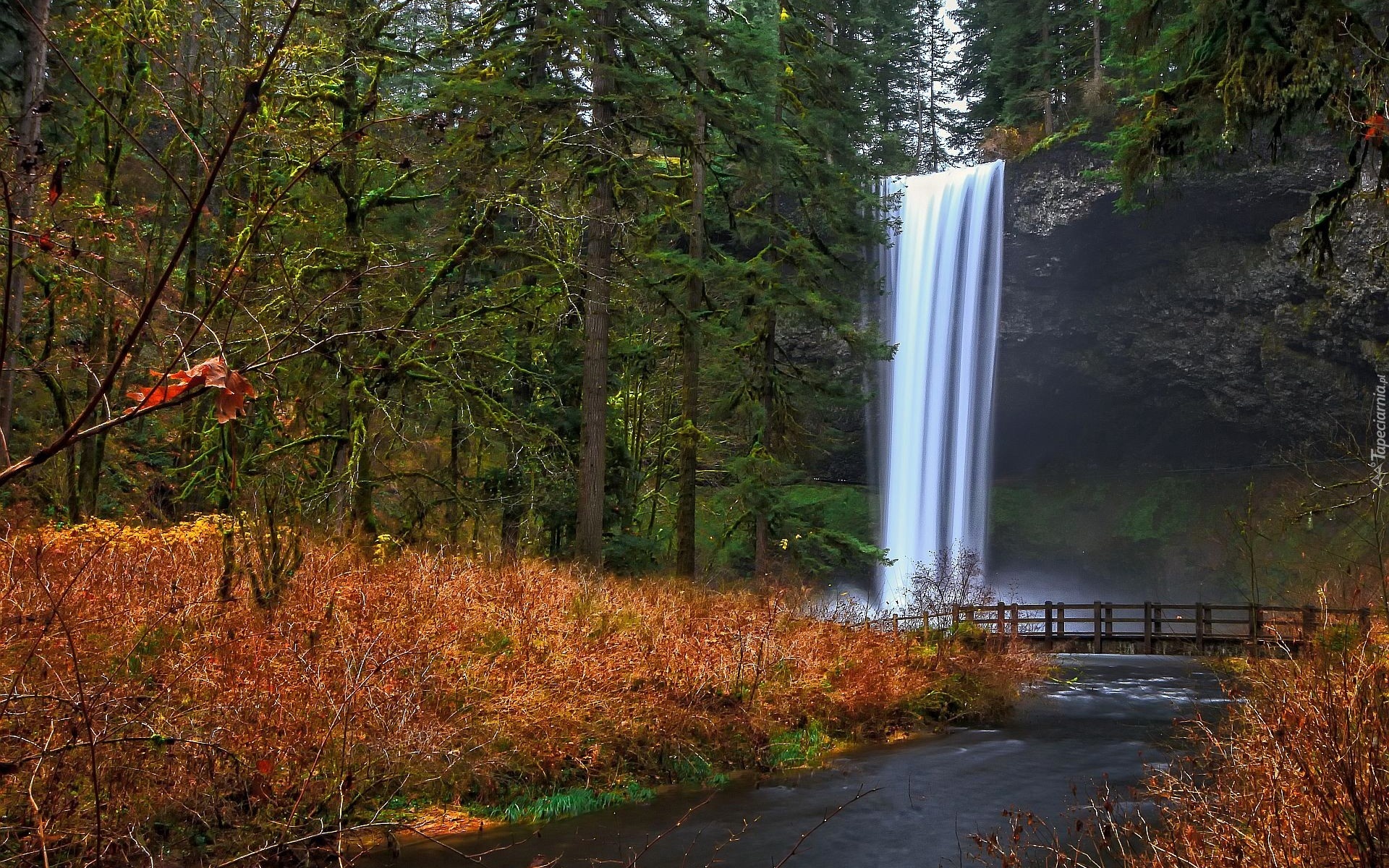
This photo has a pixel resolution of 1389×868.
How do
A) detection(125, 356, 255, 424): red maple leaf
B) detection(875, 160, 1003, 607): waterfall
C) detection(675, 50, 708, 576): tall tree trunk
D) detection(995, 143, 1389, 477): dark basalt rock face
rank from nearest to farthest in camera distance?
detection(125, 356, 255, 424): red maple leaf → detection(675, 50, 708, 576): tall tree trunk → detection(995, 143, 1389, 477): dark basalt rock face → detection(875, 160, 1003, 607): waterfall

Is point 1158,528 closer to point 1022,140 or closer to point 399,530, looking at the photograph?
point 1022,140

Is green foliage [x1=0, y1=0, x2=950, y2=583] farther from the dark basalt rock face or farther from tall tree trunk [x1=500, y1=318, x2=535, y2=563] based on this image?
the dark basalt rock face

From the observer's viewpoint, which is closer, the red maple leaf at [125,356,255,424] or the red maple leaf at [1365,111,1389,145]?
the red maple leaf at [125,356,255,424]

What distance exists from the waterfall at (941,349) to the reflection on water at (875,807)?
2182 centimetres

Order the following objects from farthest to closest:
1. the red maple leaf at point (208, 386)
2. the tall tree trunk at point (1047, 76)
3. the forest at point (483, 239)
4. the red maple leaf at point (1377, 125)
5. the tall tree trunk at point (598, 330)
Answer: the tall tree trunk at point (1047, 76) → the tall tree trunk at point (598, 330) → the forest at point (483, 239) → the red maple leaf at point (1377, 125) → the red maple leaf at point (208, 386)

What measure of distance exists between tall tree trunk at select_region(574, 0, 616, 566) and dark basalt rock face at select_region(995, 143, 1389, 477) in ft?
68.8

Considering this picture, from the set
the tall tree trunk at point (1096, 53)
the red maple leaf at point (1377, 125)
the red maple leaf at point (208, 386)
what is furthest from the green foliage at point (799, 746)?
the tall tree trunk at point (1096, 53)

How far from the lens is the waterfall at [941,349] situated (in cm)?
3562

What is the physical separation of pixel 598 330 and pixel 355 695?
8.60 metres

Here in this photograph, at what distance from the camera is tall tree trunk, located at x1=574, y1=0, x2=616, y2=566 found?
13812 mm

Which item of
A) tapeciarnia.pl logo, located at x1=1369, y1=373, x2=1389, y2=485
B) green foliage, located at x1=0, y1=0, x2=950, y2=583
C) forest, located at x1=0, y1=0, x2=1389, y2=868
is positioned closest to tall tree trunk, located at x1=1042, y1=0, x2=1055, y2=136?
tapeciarnia.pl logo, located at x1=1369, y1=373, x2=1389, y2=485

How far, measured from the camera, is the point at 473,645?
880cm

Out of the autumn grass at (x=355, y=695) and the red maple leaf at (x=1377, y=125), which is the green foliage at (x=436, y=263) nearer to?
the autumn grass at (x=355, y=695)

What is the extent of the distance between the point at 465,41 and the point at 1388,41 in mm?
10764
